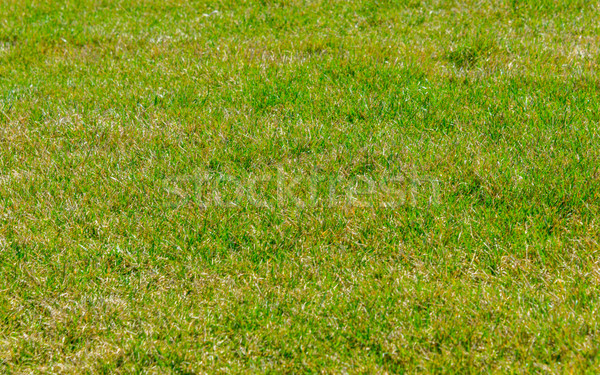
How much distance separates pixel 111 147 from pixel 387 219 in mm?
2563

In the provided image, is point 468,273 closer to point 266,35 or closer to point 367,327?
point 367,327

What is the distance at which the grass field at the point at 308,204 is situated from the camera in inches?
145

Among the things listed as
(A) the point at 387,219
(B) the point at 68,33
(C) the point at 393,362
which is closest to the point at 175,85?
(B) the point at 68,33

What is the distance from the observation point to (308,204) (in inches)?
188

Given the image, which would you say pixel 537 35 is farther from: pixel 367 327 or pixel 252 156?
pixel 367 327

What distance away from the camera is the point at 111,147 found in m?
5.77

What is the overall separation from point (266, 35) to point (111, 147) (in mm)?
3085

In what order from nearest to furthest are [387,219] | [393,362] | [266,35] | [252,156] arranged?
[393,362] < [387,219] < [252,156] < [266,35]

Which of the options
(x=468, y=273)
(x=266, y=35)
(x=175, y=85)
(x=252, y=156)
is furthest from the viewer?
(x=266, y=35)

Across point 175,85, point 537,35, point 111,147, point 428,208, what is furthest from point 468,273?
point 537,35

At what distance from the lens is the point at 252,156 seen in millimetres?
5453

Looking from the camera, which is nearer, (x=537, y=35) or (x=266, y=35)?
(x=537, y=35)

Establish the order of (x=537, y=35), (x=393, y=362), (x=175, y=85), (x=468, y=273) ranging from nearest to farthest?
(x=393, y=362)
(x=468, y=273)
(x=175, y=85)
(x=537, y=35)

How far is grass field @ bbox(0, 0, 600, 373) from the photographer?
145 inches
